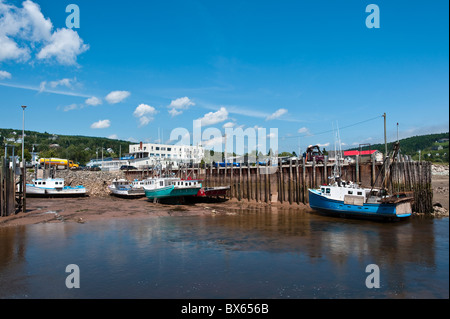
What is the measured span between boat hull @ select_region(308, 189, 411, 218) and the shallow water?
1.05m

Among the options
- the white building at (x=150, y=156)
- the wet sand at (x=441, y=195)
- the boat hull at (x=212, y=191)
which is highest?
the white building at (x=150, y=156)

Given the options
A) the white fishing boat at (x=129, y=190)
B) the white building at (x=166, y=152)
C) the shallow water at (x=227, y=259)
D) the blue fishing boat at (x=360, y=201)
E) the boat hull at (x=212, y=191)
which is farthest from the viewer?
the white building at (x=166, y=152)

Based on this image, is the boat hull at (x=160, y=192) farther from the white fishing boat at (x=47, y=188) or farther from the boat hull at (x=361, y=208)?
the boat hull at (x=361, y=208)

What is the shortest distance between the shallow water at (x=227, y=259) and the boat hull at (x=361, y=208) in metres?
1.05

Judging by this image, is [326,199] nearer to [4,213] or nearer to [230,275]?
[230,275]

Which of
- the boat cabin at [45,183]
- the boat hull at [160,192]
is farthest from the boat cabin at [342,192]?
the boat cabin at [45,183]

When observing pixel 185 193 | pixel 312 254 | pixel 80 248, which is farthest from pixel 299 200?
pixel 80 248

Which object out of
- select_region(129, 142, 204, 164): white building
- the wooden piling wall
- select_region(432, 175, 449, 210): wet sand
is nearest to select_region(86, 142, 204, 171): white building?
select_region(129, 142, 204, 164): white building

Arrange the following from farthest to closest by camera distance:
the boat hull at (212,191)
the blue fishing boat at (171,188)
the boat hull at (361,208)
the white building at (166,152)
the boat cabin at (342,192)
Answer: the white building at (166,152) → the boat hull at (212,191) → the blue fishing boat at (171,188) → the boat cabin at (342,192) → the boat hull at (361,208)

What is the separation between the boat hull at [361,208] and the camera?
86.3 feet

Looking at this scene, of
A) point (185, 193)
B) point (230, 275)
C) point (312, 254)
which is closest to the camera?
point (230, 275)
